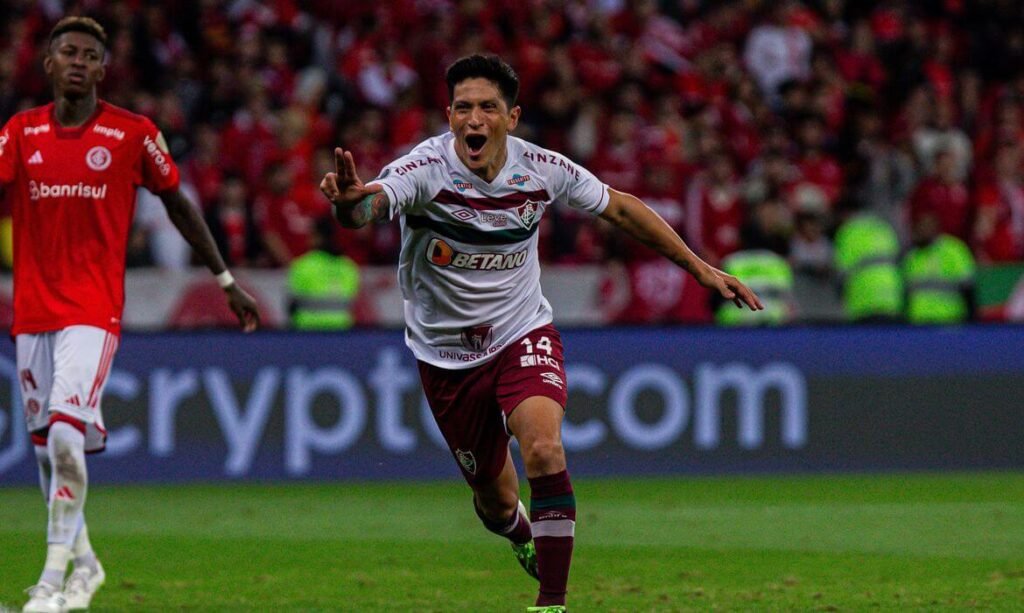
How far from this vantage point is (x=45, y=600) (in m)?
7.20

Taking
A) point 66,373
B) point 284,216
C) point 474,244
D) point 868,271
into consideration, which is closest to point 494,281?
point 474,244

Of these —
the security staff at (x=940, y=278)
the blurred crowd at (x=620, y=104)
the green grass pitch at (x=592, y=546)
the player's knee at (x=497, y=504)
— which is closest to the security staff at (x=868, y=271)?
the security staff at (x=940, y=278)

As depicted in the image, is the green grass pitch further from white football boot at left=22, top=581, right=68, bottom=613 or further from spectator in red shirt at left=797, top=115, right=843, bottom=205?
spectator in red shirt at left=797, top=115, right=843, bottom=205

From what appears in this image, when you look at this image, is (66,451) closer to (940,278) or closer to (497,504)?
(497,504)

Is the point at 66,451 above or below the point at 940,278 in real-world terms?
below

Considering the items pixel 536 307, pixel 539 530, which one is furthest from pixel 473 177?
pixel 539 530

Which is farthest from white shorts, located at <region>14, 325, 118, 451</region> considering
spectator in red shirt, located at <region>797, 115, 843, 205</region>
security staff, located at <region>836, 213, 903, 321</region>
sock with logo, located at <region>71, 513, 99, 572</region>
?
spectator in red shirt, located at <region>797, 115, 843, 205</region>

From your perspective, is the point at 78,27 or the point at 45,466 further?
the point at 45,466

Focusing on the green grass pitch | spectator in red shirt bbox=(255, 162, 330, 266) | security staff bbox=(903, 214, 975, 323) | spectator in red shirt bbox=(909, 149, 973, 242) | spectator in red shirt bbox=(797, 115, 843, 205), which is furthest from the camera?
spectator in red shirt bbox=(797, 115, 843, 205)

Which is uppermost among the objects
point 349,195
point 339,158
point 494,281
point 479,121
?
point 479,121

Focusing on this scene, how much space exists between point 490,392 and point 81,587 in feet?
7.01

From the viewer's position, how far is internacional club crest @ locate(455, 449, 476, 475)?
25.6 feet

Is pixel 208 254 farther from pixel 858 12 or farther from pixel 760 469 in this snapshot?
pixel 858 12

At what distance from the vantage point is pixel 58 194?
7.79 m
